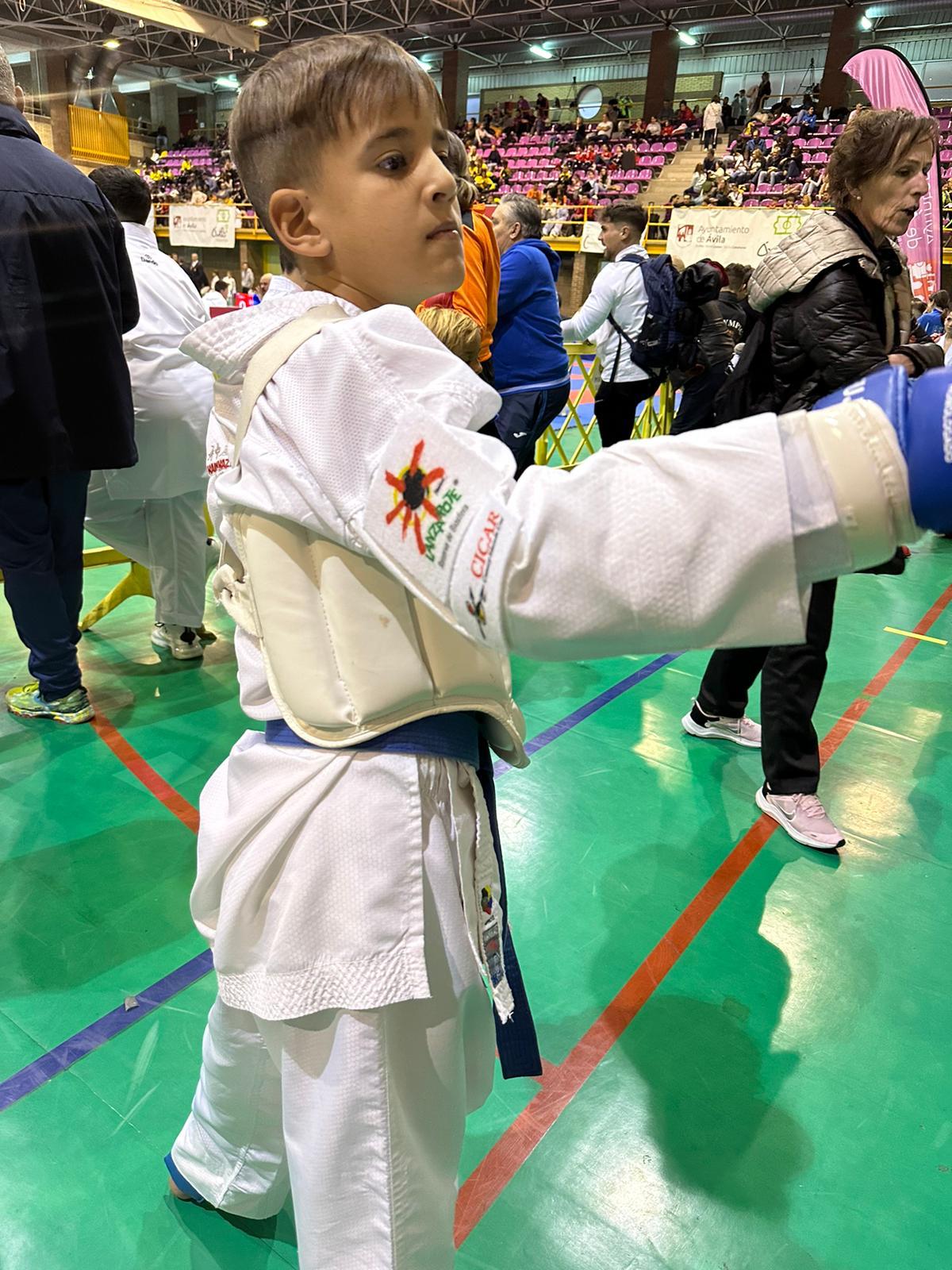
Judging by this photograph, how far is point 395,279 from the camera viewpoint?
0.96 metres

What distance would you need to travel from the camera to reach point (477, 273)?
9.98 ft

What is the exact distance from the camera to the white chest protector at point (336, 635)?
2.76ft

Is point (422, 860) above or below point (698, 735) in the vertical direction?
above

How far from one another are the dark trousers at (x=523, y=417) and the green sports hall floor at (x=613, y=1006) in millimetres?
1257

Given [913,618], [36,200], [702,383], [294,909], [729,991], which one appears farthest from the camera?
[702,383]

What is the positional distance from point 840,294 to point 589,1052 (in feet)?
6.37

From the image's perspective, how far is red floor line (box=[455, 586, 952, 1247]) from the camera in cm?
155

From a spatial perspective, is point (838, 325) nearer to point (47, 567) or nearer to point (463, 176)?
point (463, 176)

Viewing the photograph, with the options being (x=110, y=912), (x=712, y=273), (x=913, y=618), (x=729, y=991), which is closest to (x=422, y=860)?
(x=729, y=991)

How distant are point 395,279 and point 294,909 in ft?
2.37

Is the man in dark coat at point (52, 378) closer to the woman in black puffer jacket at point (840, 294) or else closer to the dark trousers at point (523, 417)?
the dark trousers at point (523, 417)

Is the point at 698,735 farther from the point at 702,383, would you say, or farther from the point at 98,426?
the point at 702,383

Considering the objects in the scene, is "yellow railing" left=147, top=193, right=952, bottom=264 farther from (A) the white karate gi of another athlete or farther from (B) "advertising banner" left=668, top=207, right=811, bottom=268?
(A) the white karate gi of another athlete

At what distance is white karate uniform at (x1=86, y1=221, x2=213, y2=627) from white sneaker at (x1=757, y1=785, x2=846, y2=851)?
8.09ft
